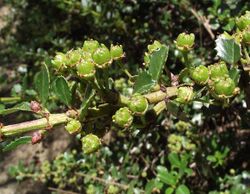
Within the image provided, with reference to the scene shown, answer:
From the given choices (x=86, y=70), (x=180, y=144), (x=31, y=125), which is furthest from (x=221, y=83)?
(x=180, y=144)

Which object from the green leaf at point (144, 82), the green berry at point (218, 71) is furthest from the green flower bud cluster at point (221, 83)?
the green leaf at point (144, 82)

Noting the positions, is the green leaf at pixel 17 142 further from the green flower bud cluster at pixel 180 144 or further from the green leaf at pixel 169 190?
the green flower bud cluster at pixel 180 144

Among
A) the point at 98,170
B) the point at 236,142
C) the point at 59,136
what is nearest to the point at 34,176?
the point at 98,170

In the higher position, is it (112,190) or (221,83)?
(221,83)

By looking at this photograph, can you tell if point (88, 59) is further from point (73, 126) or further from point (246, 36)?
point (246, 36)

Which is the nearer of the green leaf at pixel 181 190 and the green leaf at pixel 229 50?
the green leaf at pixel 229 50

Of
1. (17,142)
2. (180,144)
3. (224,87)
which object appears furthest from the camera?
(180,144)

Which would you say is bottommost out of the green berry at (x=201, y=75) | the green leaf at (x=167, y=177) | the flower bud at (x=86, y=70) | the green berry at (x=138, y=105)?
the green leaf at (x=167, y=177)
